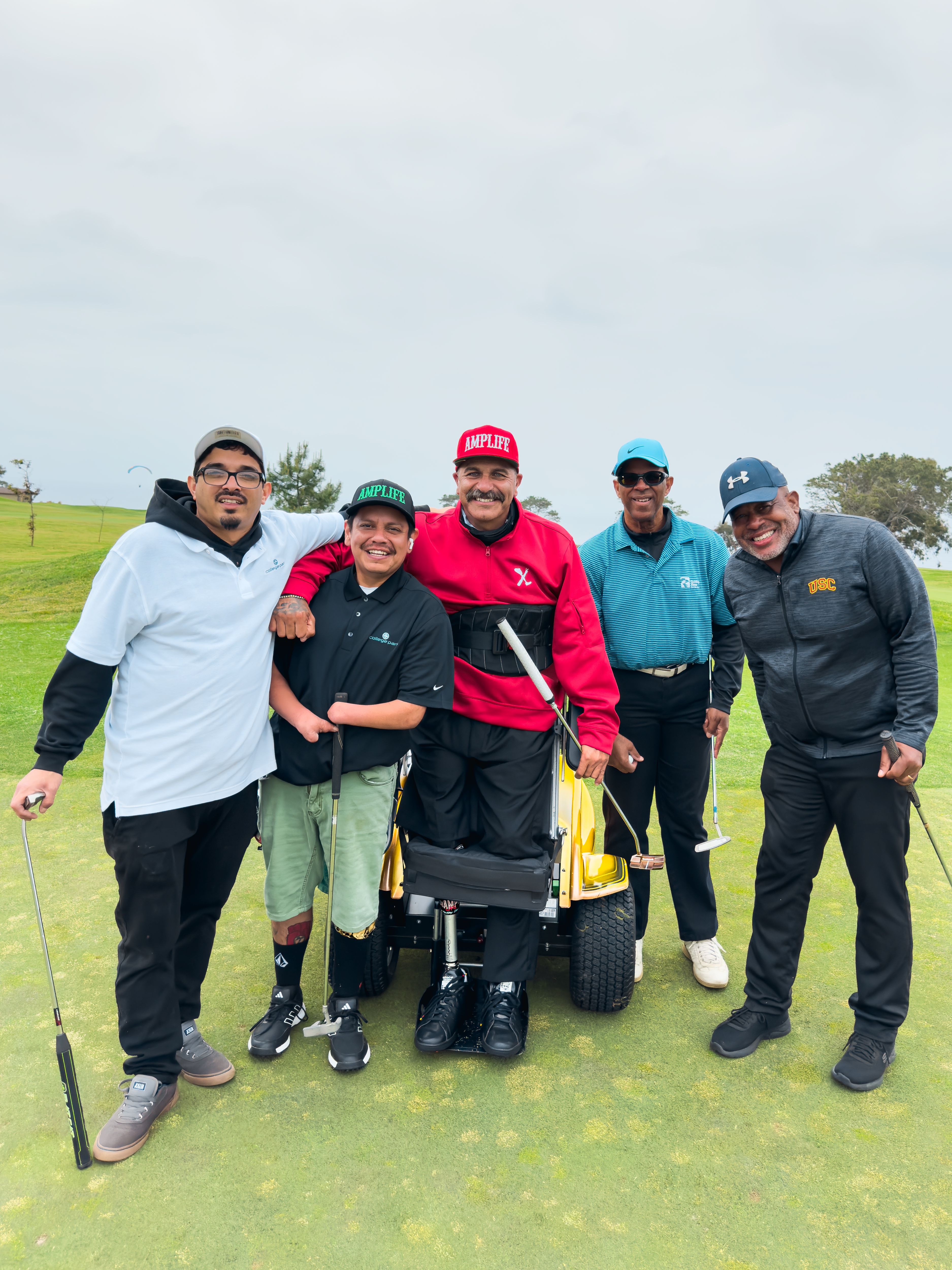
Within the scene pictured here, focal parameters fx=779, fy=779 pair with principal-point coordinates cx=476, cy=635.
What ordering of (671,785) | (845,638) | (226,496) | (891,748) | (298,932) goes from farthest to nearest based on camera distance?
1. (671,785)
2. (298,932)
3. (845,638)
4. (891,748)
5. (226,496)

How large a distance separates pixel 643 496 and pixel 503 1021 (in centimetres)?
218

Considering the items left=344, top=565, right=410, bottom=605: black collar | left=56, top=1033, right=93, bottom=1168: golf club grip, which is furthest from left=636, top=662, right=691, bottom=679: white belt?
left=56, top=1033, right=93, bottom=1168: golf club grip

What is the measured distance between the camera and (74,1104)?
233 cm

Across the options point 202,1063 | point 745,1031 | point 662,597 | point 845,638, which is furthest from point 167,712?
point 745,1031

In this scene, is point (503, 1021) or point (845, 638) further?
point (503, 1021)

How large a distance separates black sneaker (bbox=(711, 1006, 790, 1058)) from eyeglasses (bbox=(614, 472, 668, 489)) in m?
2.16

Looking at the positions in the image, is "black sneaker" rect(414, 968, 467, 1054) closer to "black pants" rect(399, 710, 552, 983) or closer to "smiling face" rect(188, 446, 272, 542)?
"black pants" rect(399, 710, 552, 983)

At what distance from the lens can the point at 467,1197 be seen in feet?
7.36

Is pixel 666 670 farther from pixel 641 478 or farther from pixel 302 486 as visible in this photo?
pixel 302 486

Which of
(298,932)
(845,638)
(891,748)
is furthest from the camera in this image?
(298,932)

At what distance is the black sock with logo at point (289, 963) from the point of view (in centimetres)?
301

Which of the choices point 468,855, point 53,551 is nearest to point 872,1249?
point 468,855

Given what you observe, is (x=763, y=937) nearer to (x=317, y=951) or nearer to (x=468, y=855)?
(x=468, y=855)

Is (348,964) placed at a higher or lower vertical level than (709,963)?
higher
